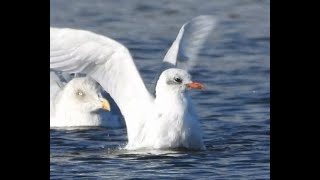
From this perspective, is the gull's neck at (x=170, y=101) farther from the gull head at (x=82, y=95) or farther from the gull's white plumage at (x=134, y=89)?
the gull head at (x=82, y=95)

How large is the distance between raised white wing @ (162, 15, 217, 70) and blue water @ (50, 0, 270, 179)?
2.68ft

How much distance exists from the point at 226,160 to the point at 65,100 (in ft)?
12.2

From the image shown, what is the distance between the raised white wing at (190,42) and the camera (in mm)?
10766

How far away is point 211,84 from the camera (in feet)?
45.0

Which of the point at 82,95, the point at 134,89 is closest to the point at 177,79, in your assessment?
the point at 134,89

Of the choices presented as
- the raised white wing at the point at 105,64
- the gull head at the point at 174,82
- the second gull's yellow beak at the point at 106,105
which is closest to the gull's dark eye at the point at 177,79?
the gull head at the point at 174,82

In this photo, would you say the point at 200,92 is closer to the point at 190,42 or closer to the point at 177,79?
the point at 190,42

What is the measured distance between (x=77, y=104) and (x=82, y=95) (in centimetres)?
12

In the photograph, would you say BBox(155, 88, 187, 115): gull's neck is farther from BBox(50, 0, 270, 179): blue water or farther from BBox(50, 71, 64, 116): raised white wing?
BBox(50, 71, 64, 116): raised white wing

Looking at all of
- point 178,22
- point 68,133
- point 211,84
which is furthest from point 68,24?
point 68,133

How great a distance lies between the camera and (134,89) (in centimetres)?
1052
